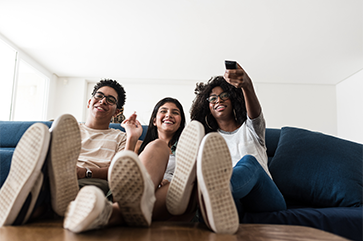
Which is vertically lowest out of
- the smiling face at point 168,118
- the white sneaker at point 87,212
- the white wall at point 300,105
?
the white sneaker at point 87,212

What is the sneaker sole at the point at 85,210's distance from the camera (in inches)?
23.6

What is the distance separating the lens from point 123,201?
2.27 ft

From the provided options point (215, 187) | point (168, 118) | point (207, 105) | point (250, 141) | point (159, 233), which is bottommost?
point (159, 233)

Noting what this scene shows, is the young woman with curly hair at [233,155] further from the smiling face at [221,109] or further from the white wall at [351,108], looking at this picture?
the white wall at [351,108]

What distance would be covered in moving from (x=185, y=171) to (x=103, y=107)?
3.42 ft

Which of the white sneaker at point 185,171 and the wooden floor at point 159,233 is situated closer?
the wooden floor at point 159,233

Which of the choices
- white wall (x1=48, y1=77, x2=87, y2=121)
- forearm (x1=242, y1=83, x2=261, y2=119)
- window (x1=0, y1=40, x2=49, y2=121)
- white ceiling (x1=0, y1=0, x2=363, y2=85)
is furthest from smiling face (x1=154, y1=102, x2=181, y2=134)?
white wall (x1=48, y1=77, x2=87, y2=121)

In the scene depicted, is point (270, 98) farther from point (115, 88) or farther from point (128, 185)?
point (128, 185)

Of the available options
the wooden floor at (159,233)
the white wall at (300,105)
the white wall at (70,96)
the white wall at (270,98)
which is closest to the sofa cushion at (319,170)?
the wooden floor at (159,233)

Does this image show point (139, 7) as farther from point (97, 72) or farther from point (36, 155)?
point (36, 155)

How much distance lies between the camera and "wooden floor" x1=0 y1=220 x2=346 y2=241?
61 centimetres

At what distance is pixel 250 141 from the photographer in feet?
4.83

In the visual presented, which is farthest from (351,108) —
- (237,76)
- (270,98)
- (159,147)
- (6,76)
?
(6,76)

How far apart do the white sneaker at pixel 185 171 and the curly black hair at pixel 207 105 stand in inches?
34.3
